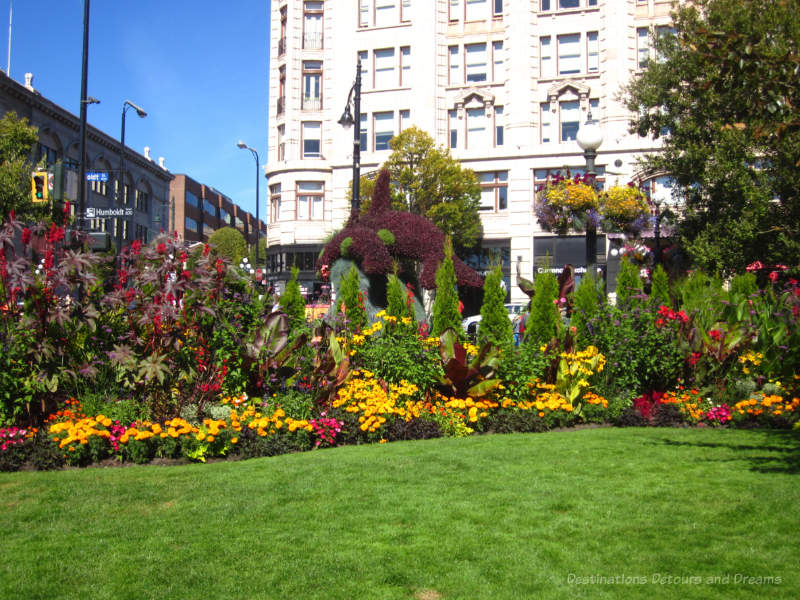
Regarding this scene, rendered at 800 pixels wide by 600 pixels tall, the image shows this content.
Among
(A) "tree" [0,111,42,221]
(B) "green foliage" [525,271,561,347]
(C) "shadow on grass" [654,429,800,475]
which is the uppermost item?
(A) "tree" [0,111,42,221]

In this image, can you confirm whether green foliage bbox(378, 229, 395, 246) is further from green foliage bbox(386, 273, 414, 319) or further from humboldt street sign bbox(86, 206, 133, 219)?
humboldt street sign bbox(86, 206, 133, 219)

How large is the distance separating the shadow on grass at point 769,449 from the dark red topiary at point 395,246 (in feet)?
25.0

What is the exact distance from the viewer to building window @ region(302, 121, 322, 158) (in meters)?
35.7

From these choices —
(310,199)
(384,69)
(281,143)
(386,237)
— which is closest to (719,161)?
(386,237)

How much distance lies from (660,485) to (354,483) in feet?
8.37

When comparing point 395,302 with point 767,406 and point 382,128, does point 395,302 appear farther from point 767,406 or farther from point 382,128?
point 382,128

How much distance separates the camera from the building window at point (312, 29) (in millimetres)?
35719

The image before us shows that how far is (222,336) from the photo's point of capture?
349 inches

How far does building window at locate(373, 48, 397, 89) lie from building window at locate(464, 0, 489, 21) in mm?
3952

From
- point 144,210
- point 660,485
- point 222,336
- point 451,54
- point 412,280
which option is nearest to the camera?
point 660,485

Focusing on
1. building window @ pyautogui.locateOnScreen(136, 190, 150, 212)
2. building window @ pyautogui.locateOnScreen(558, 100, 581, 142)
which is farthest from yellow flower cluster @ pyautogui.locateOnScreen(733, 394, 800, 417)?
building window @ pyautogui.locateOnScreen(136, 190, 150, 212)

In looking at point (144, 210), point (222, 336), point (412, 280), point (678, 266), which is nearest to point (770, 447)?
point (222, 336)

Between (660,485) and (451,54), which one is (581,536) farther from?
(451,54)

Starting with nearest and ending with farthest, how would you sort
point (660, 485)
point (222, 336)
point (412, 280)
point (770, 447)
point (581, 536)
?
point (581, 536) → point (660, 485) → point (770, 447) → point (222, 336) → point (412, 280)
